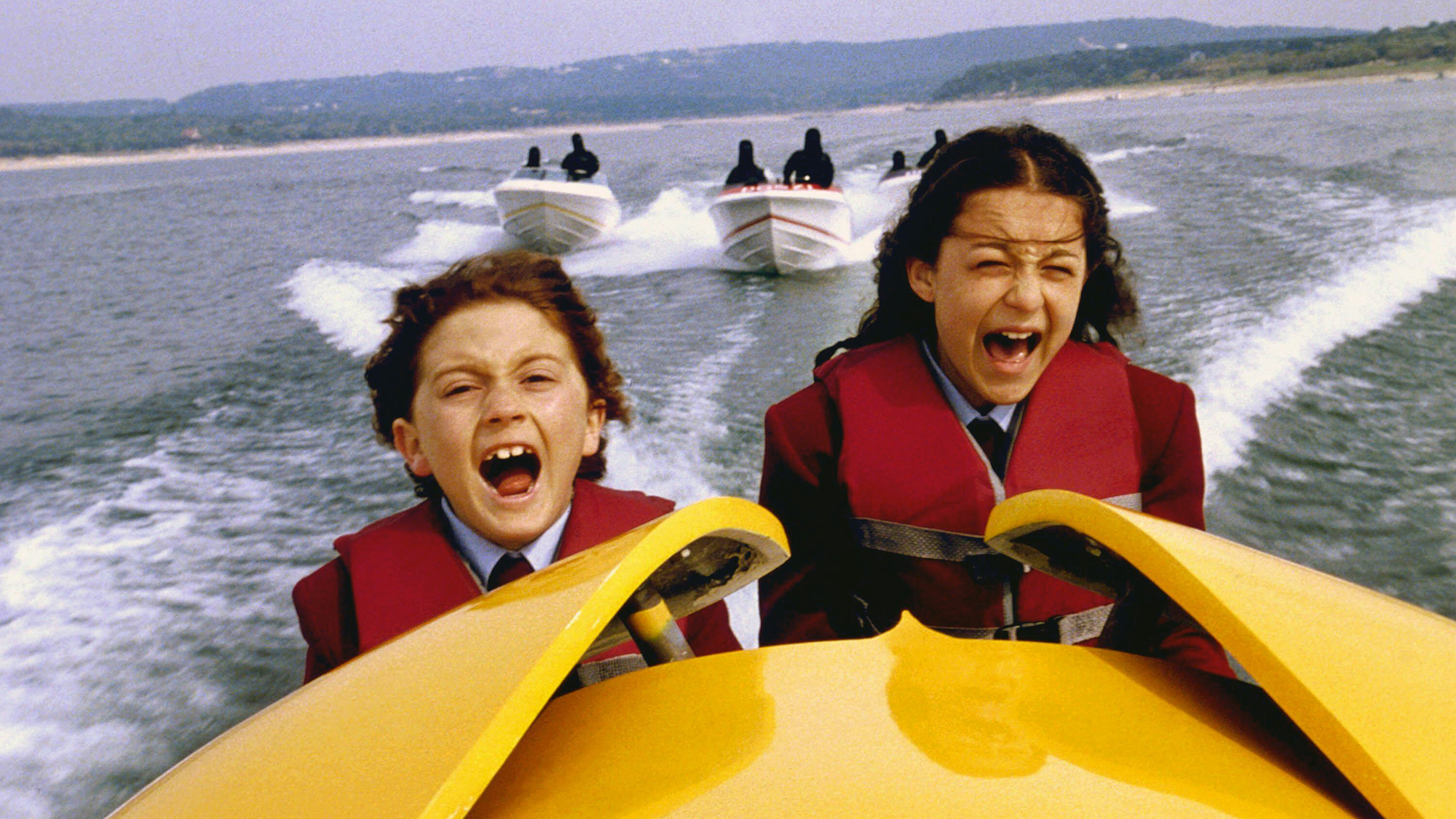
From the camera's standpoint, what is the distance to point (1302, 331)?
634 centimetres

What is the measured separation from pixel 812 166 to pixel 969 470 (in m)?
11.5

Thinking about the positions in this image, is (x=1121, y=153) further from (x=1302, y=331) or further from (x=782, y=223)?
(x=1302, y=331)

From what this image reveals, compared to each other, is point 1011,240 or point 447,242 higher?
point 1011,240

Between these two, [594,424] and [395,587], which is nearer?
[395,587]

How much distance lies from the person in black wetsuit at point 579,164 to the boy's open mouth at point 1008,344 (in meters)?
14.5

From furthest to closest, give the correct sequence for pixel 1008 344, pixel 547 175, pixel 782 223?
pixel 547 175, pixel 782 223, pixel 1008 344

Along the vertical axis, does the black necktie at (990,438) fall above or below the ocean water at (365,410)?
above

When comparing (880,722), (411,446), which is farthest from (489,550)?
(880,722)

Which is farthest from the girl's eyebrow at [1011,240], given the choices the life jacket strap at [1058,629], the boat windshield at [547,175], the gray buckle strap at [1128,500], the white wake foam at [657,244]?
the boat windshield at [547,175]

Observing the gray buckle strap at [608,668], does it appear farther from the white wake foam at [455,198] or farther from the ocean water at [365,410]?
the white wake foam at [455,198]

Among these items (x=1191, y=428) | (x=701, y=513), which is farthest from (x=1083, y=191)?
(x=701, y=513)

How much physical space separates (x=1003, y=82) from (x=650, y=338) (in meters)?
98.4

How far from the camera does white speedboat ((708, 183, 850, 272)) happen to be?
1226 centimetres

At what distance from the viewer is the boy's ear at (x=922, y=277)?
213 cm
